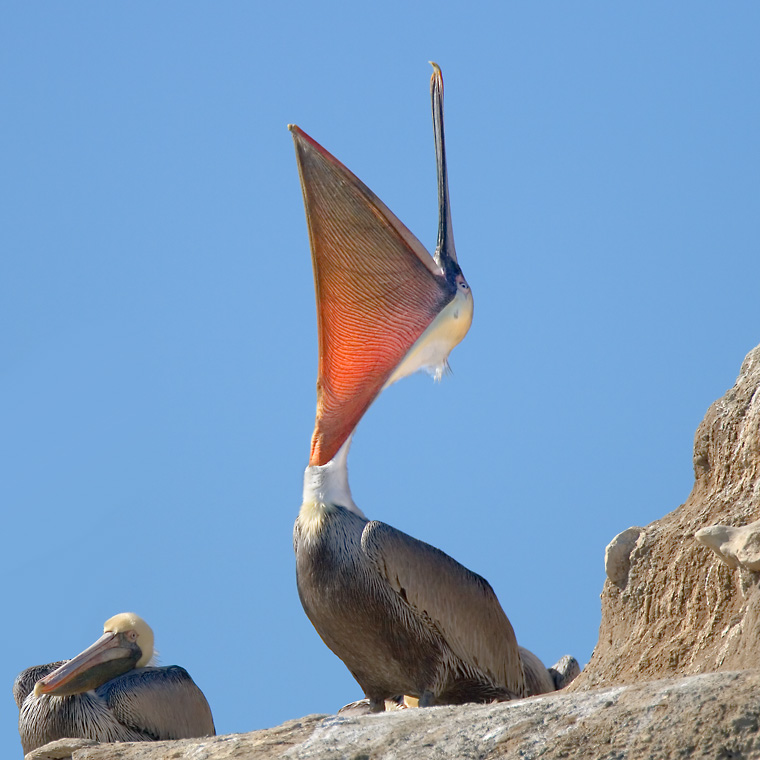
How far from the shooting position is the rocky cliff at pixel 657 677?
13.0ft

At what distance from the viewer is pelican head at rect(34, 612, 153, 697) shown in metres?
9.39

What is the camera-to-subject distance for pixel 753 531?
15.8 ft

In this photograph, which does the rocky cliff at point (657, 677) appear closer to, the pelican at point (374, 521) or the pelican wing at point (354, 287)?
A: the pelican at point (374, 521)

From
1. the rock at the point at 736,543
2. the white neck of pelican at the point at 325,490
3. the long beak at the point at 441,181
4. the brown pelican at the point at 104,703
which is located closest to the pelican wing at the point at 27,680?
the brown pelican at the point at 104,703

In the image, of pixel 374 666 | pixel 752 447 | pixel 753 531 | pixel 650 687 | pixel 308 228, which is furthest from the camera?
pixel 308 228

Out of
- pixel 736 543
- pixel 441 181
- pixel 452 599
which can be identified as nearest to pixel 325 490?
pixel 452 599

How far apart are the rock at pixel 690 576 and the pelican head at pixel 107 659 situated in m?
4.57

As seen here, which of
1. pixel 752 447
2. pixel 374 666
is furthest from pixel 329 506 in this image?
pixel 752 447

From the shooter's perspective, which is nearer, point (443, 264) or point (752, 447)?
point (752, 447)

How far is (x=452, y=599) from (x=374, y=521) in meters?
0.64

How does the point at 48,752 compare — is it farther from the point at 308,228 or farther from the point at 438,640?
the point at 308,228

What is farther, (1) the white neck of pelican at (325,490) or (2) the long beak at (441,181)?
(2) the long beak at (441,181)

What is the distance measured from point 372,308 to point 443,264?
2.46ft

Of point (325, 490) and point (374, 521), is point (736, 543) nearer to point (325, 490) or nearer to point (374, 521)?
point (374, 521)
